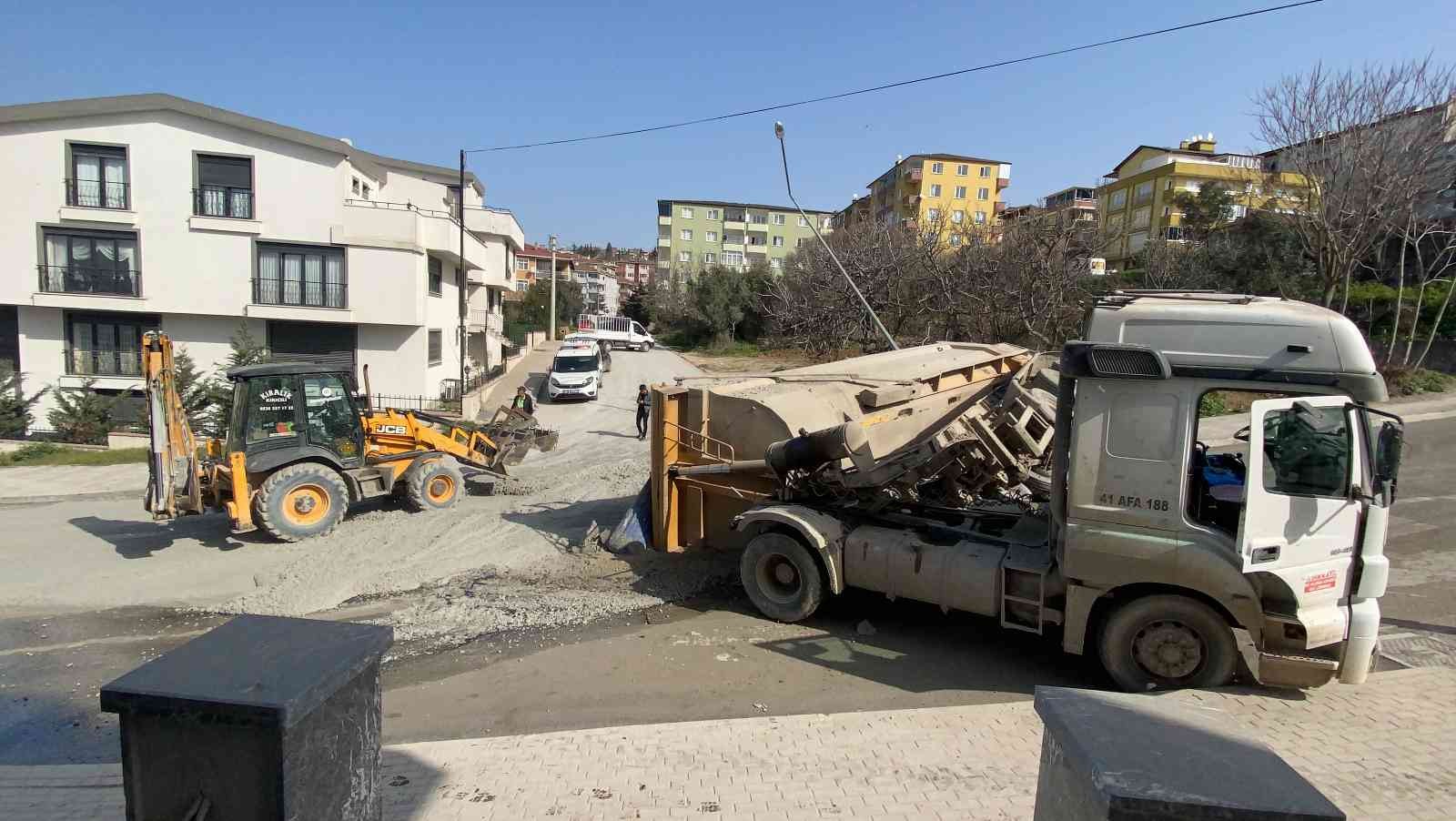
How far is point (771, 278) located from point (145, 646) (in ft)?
146

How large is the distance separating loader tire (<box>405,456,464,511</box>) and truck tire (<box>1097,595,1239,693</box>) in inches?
359

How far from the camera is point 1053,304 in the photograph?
20.2 meters

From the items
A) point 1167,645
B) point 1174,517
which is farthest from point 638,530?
point 1174,517

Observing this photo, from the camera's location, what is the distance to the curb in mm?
13797

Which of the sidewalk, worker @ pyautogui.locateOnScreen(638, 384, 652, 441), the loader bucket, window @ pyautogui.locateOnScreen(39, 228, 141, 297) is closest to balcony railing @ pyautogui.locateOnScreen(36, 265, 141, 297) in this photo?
window @ pyautogui.locateOnScreen(39, 228, 141, 297)

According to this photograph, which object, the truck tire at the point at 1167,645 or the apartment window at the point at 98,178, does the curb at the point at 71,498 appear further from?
the truck tire at the point at 1167,645

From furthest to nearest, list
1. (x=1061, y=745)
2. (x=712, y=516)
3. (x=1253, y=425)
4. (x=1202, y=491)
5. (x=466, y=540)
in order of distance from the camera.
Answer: (x=466, y=540) < (x=712, y=516) < (x=1202, y=491) < (x=1253, y=425) < (x=1061, y=745)

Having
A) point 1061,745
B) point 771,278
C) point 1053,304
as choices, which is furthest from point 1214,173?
point 1061,745

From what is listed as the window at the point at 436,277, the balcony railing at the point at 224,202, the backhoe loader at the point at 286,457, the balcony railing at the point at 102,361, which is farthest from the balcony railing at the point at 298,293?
the backhoe loader at the point at 286,457

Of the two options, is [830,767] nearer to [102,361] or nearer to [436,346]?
[436,346]

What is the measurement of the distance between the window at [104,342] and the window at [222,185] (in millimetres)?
4129

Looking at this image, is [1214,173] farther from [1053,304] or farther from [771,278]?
[1053,304]

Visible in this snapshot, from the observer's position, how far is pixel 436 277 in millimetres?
28422

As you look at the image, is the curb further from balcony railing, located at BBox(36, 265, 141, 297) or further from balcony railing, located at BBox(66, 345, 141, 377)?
balcony railing, located at BBox(66, 345, 141, 377)
